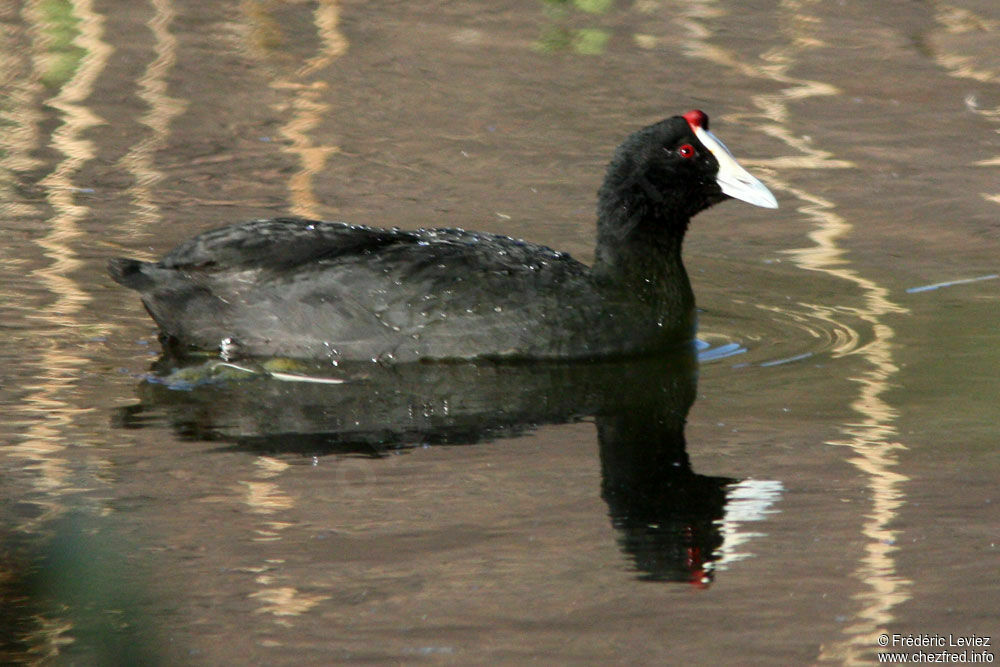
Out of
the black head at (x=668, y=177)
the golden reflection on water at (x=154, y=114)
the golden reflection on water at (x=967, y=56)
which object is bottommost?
the golden reflection on water at (x=154, y=114)

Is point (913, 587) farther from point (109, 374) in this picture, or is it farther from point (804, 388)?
point (109, 374)

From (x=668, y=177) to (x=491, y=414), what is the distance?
155 cm

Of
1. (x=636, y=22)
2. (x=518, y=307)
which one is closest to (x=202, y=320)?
(x=518, y=307)

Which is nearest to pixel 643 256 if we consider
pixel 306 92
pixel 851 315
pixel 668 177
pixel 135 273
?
pixel 668 177

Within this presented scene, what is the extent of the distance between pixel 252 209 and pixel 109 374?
2659 millimetres

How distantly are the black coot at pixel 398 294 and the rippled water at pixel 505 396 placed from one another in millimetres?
173

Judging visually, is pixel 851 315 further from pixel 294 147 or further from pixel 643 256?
pixel 294 147

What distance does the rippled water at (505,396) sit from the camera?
4332 millimetres

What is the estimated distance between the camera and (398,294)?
267 inches

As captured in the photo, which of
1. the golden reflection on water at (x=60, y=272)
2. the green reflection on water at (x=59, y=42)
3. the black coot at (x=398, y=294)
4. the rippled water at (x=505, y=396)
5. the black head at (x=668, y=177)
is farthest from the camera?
the green reflection on water at (x=59, y=42)

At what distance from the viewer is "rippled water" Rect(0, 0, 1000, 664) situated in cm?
433

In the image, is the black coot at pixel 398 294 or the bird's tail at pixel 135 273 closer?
the black coot at pixel 398 294

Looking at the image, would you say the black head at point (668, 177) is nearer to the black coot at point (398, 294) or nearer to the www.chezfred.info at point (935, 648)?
the black coot at point (398, 294)

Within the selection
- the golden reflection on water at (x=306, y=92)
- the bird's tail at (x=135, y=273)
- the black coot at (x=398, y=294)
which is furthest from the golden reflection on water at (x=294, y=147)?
the bird's tail at (x=135, y=273)
